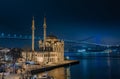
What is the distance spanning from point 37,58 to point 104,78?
966 inches

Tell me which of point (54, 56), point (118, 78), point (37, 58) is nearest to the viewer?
point (118, 78)

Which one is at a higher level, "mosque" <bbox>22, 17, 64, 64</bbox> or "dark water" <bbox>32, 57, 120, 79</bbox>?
"mosque" <bbox>22, 17, 64, 64</bbox>

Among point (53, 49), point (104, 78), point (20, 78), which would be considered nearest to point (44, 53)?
point (53, 49)

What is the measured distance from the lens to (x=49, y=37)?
81625 mm

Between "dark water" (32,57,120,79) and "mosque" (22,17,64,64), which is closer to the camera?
"dark water" (32,57,120,79)

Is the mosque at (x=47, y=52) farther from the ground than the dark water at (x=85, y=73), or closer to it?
farther from the ground

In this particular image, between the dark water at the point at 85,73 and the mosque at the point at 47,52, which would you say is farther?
the mosque at the point at 47,52

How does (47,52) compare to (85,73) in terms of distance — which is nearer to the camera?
(85,73)

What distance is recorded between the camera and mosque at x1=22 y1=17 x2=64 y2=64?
66.8m

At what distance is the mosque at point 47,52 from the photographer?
219 feet

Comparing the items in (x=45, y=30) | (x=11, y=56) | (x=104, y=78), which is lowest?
(x=104, y=78)

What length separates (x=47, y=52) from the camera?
7144 cm

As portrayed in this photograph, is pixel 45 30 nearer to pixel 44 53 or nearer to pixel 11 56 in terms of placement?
pixel 44 53

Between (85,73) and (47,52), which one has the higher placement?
(47,52)
